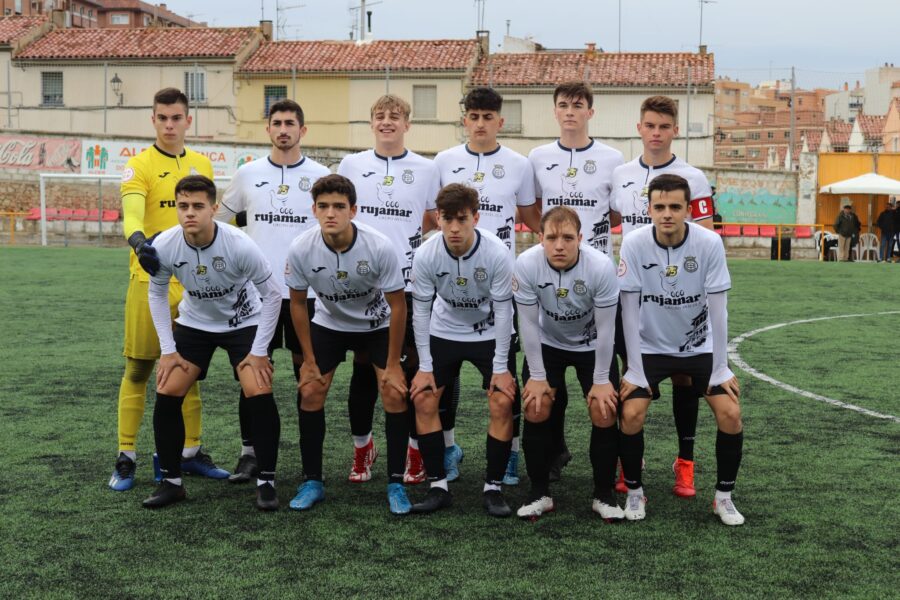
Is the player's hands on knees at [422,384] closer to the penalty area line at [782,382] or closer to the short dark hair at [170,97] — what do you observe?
the short dark hair at [170,97]

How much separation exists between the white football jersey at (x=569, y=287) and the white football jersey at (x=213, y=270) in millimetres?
1401

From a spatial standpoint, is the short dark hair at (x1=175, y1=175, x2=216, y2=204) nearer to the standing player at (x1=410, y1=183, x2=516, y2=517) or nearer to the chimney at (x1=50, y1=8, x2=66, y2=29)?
the standing player at (x1=410, y1=183, x2=516, y2=517)

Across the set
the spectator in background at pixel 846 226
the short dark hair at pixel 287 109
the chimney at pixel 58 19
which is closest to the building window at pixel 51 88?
the chimney at pixel 58 19

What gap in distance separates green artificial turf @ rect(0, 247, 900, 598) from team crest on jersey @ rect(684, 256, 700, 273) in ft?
4.23

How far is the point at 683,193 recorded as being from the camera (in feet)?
17.1

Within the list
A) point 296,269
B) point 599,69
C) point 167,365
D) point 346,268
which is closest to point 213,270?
point 296,269

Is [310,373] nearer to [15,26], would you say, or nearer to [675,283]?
[675,283]

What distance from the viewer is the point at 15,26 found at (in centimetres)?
4822

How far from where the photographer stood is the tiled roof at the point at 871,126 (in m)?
67.5

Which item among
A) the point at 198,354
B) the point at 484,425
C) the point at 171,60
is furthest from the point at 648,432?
the point at 171,60

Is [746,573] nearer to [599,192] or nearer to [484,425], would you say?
[599,192]

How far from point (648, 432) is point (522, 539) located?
8.72 feet

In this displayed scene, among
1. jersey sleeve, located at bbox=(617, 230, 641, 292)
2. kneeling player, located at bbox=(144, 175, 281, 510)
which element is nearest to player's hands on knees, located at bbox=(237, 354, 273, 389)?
kneeling player, located at bbox=(144, 175, 281, 510)

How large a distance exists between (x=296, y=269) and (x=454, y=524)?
157 cm
